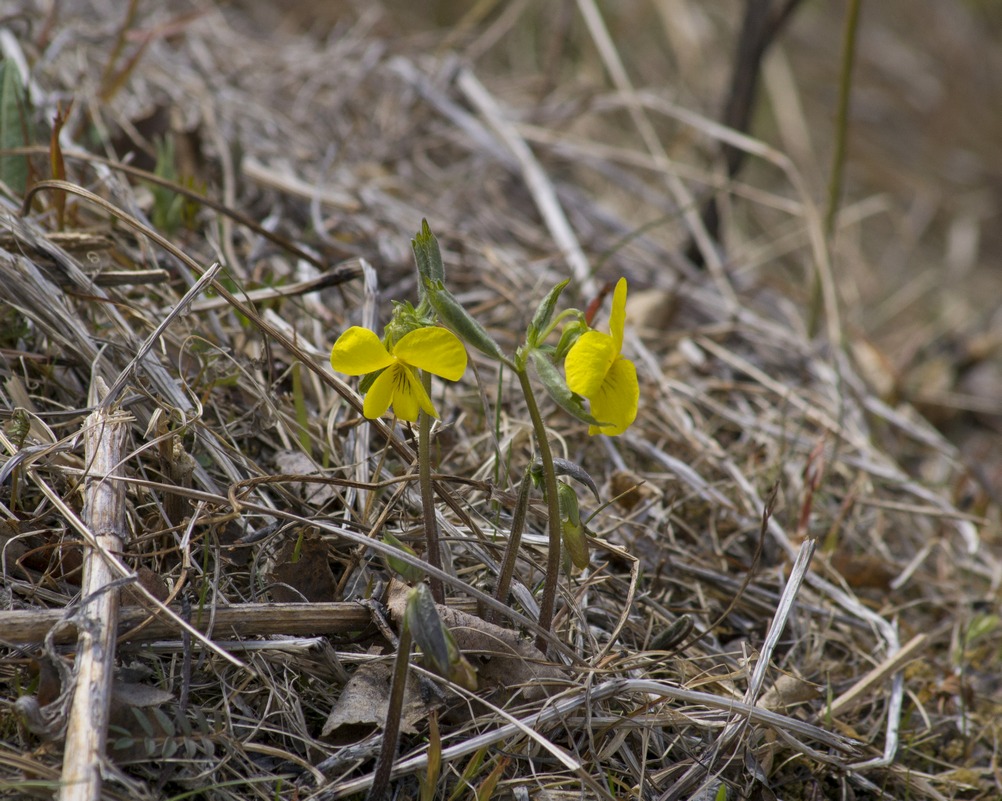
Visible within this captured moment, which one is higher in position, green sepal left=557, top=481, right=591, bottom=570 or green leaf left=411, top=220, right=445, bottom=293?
green leaf left=411, top=220, right=445, bottom=293

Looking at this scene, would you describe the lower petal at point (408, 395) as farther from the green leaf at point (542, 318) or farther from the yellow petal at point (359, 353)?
the green leaf at point (542, 318)

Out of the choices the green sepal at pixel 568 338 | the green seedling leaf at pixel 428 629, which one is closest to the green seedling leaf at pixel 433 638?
the green seedling leaf at pixel 428 629

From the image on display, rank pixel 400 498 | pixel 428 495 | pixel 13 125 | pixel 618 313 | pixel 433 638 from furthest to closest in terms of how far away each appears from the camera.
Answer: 1. pixel 13 125
2. pixel 400 498
3. pixel 428 495
4. pixel 618 313
5. pixel 433 638

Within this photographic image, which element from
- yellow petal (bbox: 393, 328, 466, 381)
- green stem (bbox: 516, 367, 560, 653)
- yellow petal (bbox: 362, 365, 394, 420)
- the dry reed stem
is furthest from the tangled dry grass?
yellow petal (bbox: 393, 328, 466, 381)

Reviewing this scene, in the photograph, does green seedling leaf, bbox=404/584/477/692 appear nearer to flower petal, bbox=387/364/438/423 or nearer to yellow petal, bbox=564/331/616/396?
flower petal, bbox=387/364/438/423

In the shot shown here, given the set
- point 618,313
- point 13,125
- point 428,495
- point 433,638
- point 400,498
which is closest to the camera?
point 433,638

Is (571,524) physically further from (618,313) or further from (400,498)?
(400,498)

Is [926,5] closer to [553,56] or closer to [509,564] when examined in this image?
[553,56]

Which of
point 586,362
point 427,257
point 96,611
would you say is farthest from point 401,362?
point 96,611
